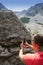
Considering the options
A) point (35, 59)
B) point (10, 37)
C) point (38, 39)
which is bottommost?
point (35, 59)

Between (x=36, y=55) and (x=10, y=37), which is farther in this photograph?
(x=10, y=37)

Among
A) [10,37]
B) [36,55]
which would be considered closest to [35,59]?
[36,55]

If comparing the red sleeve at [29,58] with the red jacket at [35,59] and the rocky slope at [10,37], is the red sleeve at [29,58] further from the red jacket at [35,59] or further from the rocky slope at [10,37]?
the rocky slope at [10,37]

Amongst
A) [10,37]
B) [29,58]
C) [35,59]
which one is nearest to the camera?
[35,59]

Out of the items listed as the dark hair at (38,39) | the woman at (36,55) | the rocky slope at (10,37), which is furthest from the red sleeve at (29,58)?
the rocky slope at (10,37)

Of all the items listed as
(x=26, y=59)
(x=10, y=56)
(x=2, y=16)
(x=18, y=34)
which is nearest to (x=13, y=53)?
(x=10, y=56)

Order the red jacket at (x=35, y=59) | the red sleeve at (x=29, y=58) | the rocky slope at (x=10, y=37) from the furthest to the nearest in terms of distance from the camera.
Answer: the rocky slope at (x=10, y=37) < the red sleeve at (x=29, y=58) < the red jacket at (x=35, y=59)

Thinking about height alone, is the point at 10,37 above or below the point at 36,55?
above

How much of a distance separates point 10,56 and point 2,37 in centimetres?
60

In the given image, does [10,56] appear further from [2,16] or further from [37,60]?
[37,60]

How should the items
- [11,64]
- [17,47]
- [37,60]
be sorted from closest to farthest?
[37,60] < [11,64] < [17,47]

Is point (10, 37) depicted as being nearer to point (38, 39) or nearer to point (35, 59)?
point (38, 39)

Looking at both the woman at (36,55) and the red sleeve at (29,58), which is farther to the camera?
the red sleeve at (29,58)

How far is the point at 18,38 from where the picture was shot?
7844mm
